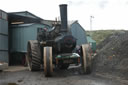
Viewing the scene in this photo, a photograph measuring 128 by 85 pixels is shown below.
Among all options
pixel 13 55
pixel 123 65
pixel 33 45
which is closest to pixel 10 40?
pixel 13 55

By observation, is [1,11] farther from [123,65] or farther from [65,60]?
[123,65]

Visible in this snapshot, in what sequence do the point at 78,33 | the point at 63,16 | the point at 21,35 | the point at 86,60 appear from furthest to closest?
the point at 78,33 → the point at 21,35 → the point at 63,16 → the point at 86,60

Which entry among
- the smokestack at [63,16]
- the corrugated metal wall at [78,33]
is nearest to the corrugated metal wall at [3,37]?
the corrugated metal wall at [78,33]

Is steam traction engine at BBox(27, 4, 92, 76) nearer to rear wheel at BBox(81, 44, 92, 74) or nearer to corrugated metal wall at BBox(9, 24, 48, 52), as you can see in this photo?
rear wheel at BBox(81, 44, 92, 74)

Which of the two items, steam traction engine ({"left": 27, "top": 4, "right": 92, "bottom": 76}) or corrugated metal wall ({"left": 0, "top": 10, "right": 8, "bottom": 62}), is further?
corrugated metal wall ({"left": 0, "top": 10, "right": 8, "bottom": 62})

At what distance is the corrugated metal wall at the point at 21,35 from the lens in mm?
16392

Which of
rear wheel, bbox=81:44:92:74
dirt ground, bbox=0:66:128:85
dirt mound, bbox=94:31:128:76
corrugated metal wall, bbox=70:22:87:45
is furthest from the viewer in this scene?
corrugated metal wall, bbox=70:22:87:45

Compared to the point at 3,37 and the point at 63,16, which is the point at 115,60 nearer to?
the point at 63,16

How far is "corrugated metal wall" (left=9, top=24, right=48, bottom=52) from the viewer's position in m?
16.4

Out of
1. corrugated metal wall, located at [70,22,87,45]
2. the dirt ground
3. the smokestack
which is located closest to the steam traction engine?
the smokestack

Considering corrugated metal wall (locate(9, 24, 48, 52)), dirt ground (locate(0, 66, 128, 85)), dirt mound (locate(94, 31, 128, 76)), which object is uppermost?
corrugated metal wall (locate(9, 24, 48, 52))

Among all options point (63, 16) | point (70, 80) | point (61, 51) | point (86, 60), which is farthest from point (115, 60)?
point (63, 16)

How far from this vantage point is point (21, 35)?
16641 mm

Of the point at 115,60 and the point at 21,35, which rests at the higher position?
the point at 21,35
